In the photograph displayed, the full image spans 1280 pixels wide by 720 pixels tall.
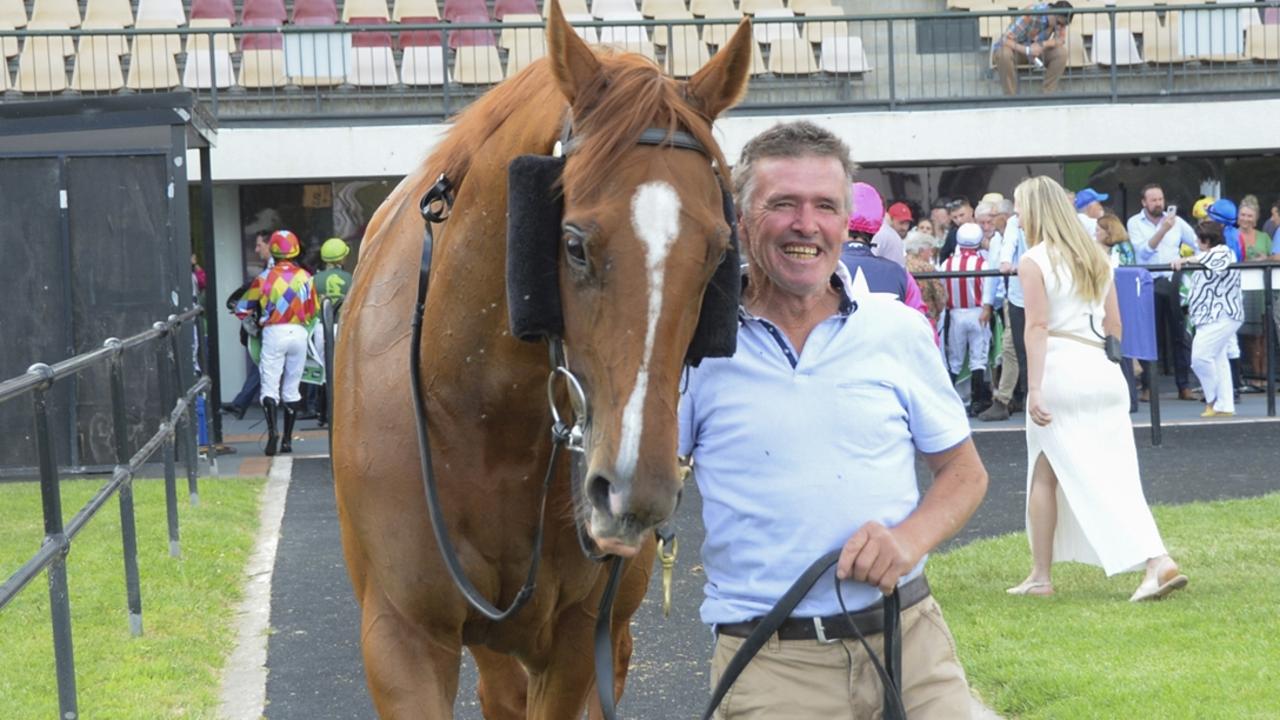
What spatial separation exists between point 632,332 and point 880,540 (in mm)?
676

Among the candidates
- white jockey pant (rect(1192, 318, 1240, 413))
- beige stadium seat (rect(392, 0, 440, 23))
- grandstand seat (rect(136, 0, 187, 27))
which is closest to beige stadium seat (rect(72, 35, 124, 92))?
grandstand seat (rect(136, 0, 187, 27))

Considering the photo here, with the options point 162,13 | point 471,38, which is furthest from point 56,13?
point 471,38

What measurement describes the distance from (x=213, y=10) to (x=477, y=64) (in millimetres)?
3807

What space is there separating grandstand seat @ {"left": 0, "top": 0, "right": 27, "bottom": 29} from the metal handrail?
1122 centimetres

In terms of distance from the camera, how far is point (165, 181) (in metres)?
12.0

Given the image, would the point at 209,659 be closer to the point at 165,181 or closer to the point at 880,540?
the point at 880,540

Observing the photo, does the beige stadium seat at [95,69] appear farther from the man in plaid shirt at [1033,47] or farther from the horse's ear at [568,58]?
the horse's ear at [568,58]

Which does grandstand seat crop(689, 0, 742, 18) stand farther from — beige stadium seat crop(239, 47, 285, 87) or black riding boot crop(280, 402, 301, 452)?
black riding boot crop(280, 402, 301, 452)

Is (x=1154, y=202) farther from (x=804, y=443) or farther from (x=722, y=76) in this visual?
(x=722, y=76)

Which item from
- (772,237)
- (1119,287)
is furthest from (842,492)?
(1119,287)

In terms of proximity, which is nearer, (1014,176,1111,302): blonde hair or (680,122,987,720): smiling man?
(680,122,987,720): smiling man

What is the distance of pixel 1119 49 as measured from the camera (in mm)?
19578

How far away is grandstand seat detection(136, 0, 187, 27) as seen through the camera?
1978 centimetres

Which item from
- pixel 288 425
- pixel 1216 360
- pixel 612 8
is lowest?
pixel 288 425
